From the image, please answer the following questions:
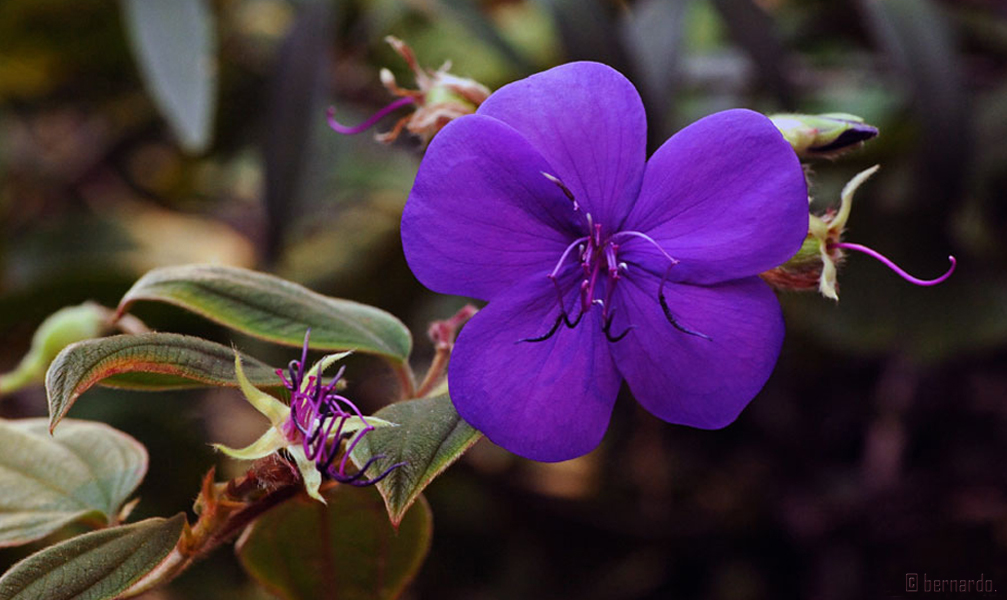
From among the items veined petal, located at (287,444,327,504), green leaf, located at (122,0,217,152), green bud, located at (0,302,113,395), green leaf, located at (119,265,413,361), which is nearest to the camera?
veined petal, located at (287,444,327,504)

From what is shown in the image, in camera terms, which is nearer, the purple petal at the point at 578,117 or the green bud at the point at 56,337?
the purple petal at the point at 578,117

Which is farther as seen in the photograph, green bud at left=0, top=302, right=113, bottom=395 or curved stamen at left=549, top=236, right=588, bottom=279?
green bud at left=0, top=302, right=113, bottom=395

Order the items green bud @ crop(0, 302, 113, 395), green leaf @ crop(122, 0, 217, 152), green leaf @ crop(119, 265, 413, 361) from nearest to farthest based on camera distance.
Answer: green leaf @ crop(119, 265, 413, 361)
green bud @ crop(0, 302, 113, 395)
green leaf @ crop(122, 0, 217, 152)

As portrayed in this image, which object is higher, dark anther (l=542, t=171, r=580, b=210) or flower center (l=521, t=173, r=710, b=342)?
dark anther (l=542, t=171, r=580, b=210)

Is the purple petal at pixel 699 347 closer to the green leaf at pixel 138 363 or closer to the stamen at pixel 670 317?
the stamen at pixel 670 317

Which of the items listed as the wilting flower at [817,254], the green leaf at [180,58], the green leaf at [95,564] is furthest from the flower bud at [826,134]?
the green leaf at [180,58]

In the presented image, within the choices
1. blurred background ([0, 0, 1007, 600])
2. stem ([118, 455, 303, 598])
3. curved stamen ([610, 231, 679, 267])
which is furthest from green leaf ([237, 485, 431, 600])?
blurred background ([0, 0, 1007, 600])

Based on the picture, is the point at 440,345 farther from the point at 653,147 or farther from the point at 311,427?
the point at 653,147

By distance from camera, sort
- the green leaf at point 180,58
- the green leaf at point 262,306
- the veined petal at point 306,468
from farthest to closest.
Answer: the green leaf at point 180,58 → the green leaf at point 262,306 → the veined petal at point 306,468

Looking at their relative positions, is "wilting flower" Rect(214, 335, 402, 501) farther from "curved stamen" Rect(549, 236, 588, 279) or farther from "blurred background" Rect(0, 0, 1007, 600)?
"blurred background" Rect(0, 0, 1007, 600)

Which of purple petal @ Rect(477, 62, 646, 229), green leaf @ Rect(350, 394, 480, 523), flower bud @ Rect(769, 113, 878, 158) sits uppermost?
purple petal @ Rect(477, 62, 646, 229)
